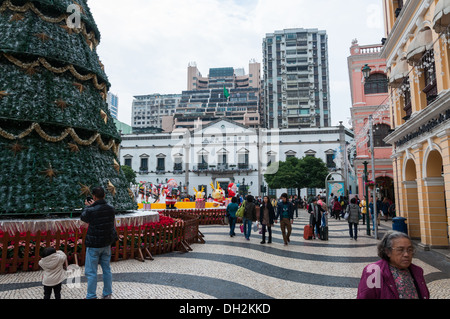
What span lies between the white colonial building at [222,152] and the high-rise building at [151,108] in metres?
66.6

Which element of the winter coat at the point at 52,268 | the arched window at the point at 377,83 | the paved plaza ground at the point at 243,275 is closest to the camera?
the winter coat at the point at 52,268

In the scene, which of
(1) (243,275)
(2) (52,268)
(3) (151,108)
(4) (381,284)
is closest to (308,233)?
(1) (243,275)

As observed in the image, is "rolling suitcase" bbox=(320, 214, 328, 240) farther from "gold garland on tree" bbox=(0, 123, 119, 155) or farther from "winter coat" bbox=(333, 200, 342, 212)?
"winter coat" bbox=(333, 200, 342, 212)

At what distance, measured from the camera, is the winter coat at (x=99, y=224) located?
4.48 m

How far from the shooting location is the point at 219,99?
9481cm

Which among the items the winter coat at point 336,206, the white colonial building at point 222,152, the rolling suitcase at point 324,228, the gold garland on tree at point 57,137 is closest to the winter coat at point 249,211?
A: the rolling suitcase at point 324,228

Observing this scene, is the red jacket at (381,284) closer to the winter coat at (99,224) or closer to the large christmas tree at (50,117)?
the winter coat at (99,224)

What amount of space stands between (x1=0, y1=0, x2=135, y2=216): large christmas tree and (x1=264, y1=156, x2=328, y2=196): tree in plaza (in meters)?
30.5

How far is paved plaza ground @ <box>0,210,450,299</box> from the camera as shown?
507 centimetres

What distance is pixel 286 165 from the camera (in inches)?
1566

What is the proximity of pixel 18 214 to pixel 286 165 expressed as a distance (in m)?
35.1

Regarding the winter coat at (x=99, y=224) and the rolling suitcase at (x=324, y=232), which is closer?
the winter coat at (x=99, y=224)
